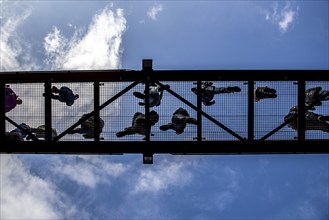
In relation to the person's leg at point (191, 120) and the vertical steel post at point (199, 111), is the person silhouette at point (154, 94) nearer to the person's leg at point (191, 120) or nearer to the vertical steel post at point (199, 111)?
the vertical steel post at point (199, 111)

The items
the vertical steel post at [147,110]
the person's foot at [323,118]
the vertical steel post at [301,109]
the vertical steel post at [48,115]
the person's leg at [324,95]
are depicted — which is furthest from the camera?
the person's foot at [323,118]

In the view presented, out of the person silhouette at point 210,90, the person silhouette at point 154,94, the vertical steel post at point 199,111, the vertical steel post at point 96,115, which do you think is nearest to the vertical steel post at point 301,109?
the person silhouette at point 210,90

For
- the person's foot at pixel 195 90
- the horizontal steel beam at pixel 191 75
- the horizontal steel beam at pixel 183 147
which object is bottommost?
the horizontal steel beam at pixel 183 147

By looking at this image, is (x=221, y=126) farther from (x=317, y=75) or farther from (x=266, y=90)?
(x=317, y=75)

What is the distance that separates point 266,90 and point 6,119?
29.4 feet

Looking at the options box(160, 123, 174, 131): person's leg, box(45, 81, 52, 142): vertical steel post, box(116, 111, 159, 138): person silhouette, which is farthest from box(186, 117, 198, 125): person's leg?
box(45, 81, 52, 142): vertical steel post

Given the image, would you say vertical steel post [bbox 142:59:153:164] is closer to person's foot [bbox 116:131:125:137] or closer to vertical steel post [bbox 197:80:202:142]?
person's foot [bbox 116:131:125:137]

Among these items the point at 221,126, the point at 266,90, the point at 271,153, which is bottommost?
the point at 271,153

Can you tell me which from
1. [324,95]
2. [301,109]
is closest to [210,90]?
[301,109]

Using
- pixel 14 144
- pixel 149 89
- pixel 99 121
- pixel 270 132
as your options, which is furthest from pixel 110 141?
pixel 270 132

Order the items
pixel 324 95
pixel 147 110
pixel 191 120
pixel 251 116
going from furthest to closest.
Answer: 1. pixel 191 120
2. pixel 324 95
3. pixel 251 116
4. pixel 147 110

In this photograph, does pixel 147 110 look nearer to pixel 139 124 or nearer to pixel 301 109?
pixel 139 124

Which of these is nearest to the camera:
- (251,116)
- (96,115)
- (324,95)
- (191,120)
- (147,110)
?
(147,110)

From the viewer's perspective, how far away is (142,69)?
11.9m
